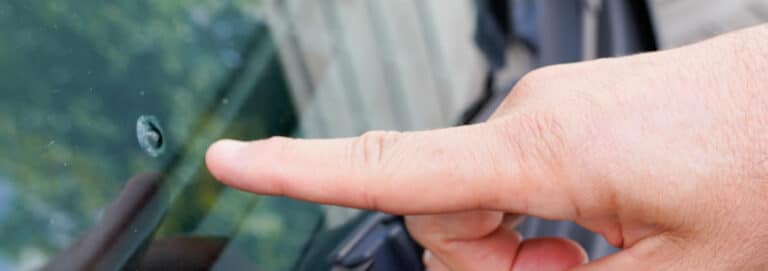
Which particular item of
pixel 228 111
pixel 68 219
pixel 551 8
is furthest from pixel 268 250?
pixel 551 8

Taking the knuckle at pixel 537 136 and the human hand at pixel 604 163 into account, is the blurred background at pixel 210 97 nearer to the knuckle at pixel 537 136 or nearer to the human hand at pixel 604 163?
the human hand at pixel 604 163

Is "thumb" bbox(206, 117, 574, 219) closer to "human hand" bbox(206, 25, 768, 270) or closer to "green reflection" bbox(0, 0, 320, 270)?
"human hand" bbox(206, 25, 768, 270)

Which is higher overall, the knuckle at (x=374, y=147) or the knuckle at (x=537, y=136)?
the knuckle at (x=537, y=136)

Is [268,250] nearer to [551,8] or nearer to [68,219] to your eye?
[68,219]

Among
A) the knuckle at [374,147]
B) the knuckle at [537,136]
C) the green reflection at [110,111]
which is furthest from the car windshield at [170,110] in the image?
the knuckle at [537,136]

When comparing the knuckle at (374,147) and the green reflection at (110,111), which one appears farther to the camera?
the knuckle at (374,147)

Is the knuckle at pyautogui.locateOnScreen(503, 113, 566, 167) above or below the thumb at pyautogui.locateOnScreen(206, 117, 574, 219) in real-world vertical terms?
above

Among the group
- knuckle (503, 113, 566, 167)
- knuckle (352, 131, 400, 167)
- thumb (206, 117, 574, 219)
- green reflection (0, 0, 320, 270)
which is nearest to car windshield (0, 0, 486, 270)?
green reflection (0, 0, 320, 270)

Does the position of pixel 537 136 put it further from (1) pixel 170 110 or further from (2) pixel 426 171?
(1) pixel 170 110
